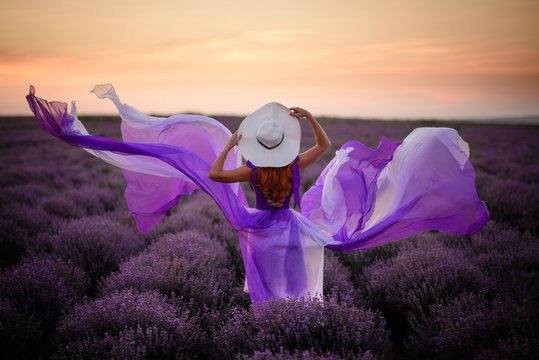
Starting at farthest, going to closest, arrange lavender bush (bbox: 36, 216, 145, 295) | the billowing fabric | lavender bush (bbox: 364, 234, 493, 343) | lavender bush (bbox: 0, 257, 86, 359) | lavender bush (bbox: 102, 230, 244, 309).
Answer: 1. lavender bush (bbox: 36, 216, 145, 295)
2. lavender bush (bbox: 102, 230, 244, 309)
3. lavender bush (bbox: 364, 234, 493, 343)
4. the billowing fabric
5. lavender bush (bbox: 0, 257, 86, 359)

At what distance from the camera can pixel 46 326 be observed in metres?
2.49

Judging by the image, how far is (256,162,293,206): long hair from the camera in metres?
2.48

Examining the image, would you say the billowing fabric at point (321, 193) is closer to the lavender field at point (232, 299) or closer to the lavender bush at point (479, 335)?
the lavender field at point (232, 299)

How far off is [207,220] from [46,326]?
270 centimetres

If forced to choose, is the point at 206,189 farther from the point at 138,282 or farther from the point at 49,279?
the point at 49,279

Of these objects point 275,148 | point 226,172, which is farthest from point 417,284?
point 226,172

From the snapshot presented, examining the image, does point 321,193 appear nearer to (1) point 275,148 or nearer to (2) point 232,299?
(1) point 275,148

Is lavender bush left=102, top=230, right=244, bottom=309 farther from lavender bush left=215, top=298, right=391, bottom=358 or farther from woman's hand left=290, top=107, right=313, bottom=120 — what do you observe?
woman's hand left=290, top=107, right=313, bottom=120

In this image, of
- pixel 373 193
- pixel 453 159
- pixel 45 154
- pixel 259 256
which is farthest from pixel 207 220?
pixel 45 154

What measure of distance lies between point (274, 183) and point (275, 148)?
0.92ft

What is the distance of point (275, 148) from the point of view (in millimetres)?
2438

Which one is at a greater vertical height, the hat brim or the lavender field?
the hat brim

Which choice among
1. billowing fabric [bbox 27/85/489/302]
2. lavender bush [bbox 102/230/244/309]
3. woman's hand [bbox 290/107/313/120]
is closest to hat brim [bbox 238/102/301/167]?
woman's hand [bbox 290/107/313/120]

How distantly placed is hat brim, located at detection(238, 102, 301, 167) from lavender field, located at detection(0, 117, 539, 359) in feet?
3.41
